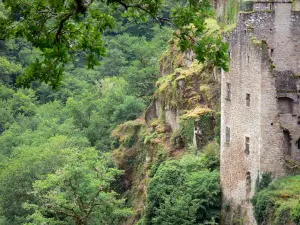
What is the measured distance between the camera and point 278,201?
102 feet

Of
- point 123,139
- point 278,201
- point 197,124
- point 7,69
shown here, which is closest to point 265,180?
point 278,201

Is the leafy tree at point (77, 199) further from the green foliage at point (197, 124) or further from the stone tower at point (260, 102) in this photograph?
the stone tower at point (260, 102)

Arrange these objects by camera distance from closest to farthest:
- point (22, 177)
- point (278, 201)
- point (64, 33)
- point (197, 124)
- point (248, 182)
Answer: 1. point (64, 33)
2. point (278, 201)
3. point (248, 182)
4. point (197, 124)
5. point (22, 177)

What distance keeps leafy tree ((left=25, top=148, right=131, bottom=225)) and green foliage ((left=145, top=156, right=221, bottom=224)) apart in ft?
7.18

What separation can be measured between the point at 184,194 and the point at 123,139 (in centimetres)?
1725

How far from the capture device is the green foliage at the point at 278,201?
30172mm

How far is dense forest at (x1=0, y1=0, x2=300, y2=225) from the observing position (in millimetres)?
14844

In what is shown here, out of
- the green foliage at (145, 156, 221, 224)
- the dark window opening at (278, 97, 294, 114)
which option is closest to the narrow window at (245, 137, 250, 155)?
the dark window opening at (278, 97, 294, 114)

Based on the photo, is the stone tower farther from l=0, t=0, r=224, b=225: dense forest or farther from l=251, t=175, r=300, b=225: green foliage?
l=0, t=0, r=224, b=225: dense forest

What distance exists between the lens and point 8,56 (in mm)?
82438

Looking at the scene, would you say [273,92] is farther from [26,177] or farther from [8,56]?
[8,56]

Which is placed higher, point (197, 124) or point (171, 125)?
point (171, 125)

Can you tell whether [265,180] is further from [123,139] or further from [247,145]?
[123,139]

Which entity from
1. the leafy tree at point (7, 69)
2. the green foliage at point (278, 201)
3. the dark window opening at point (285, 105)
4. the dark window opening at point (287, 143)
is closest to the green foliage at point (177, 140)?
the dark window opening at point (285, 105)
